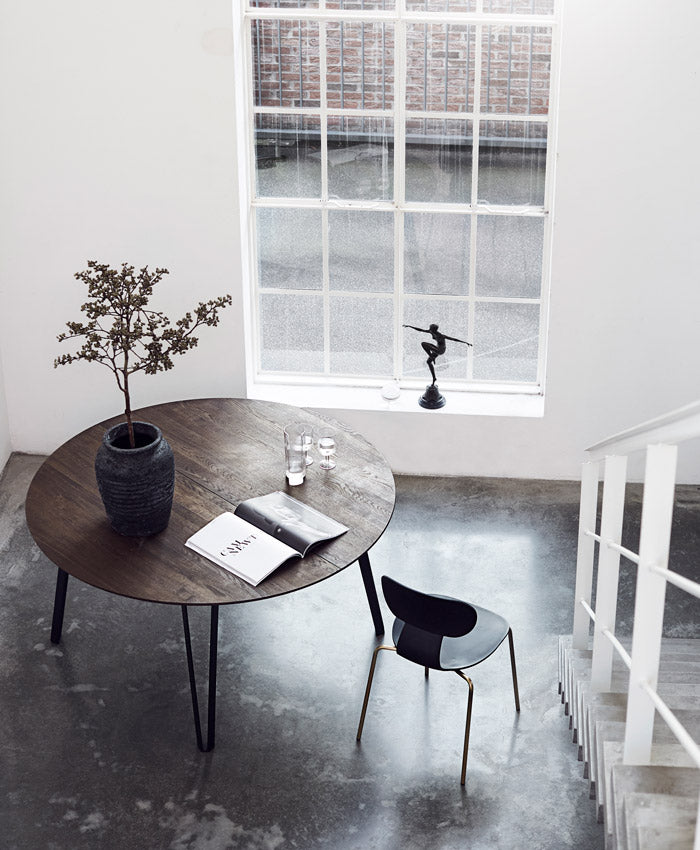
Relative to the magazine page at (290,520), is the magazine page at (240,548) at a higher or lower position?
lower

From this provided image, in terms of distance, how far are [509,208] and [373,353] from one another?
3.47 feet

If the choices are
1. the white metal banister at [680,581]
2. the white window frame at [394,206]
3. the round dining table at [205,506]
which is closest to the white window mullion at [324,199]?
the white window frame at [394,206]

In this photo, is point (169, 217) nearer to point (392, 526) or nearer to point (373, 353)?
point (373, 353)

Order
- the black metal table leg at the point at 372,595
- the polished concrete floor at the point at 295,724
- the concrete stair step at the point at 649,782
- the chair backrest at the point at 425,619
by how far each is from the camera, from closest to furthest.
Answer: the concrete stair step at the point at 649,782
the chair backrest at the point at 425,619
the polished concrete floor at the point at 295,724
the black metal table leg at the point at 372,595

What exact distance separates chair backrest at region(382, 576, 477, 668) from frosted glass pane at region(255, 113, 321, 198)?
2537 millimetres

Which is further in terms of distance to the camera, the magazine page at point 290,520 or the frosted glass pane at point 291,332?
the frosted glass pane at point 291,332

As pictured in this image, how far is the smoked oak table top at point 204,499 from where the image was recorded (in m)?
3.55

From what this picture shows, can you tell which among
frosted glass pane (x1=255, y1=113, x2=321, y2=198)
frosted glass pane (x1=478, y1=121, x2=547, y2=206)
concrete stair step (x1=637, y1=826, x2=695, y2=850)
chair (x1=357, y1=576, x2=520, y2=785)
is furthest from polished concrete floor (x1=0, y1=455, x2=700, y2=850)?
frosted glass pane (x1=255, y1=113, x2=321, y2=198)

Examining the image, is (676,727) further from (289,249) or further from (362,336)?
(289,249)

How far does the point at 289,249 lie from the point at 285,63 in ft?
3.03

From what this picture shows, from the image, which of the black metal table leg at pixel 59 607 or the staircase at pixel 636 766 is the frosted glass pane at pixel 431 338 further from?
the black metal table leg at pixel 59 607

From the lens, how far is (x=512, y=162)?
202 inches

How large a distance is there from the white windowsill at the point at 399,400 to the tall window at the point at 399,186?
7 cm

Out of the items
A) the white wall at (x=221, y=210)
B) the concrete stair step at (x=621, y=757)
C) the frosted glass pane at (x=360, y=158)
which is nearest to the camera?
the concrete stair step at (x=621, y=757)
